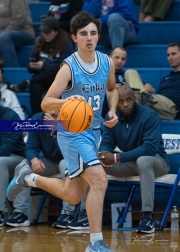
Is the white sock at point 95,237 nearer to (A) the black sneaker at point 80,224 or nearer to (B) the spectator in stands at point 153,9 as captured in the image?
(A) the black sneaker at point 80,224

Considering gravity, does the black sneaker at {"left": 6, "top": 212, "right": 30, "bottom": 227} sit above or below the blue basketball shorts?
below

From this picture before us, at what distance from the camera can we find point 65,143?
21.8ft

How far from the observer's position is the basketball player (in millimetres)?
6414

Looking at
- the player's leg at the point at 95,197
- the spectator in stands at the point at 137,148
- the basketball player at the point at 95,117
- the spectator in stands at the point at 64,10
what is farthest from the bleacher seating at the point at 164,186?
the spectator in stands at the point at 64,10

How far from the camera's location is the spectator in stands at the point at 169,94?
356 inches

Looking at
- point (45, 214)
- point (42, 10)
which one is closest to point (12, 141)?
point (45, 214)

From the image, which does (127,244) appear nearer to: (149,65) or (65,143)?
(65,143)

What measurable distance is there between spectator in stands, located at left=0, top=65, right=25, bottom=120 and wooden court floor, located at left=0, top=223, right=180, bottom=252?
1.64 metres

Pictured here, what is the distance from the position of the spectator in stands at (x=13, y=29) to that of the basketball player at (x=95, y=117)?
4.53m

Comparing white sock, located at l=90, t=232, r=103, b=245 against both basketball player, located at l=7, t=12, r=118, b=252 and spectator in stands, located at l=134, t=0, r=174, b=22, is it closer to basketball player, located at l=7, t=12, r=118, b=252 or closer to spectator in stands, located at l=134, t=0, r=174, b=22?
basketball player, located at l=7, t=12, r=118, b=252

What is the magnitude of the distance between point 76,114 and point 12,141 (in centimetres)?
284

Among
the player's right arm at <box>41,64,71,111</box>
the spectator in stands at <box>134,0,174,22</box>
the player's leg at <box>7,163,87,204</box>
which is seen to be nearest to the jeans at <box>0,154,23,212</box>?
the player's leg at <box>7,163,87,204</box>

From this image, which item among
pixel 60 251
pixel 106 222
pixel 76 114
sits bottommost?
pixel 106 222

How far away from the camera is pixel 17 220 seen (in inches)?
346
